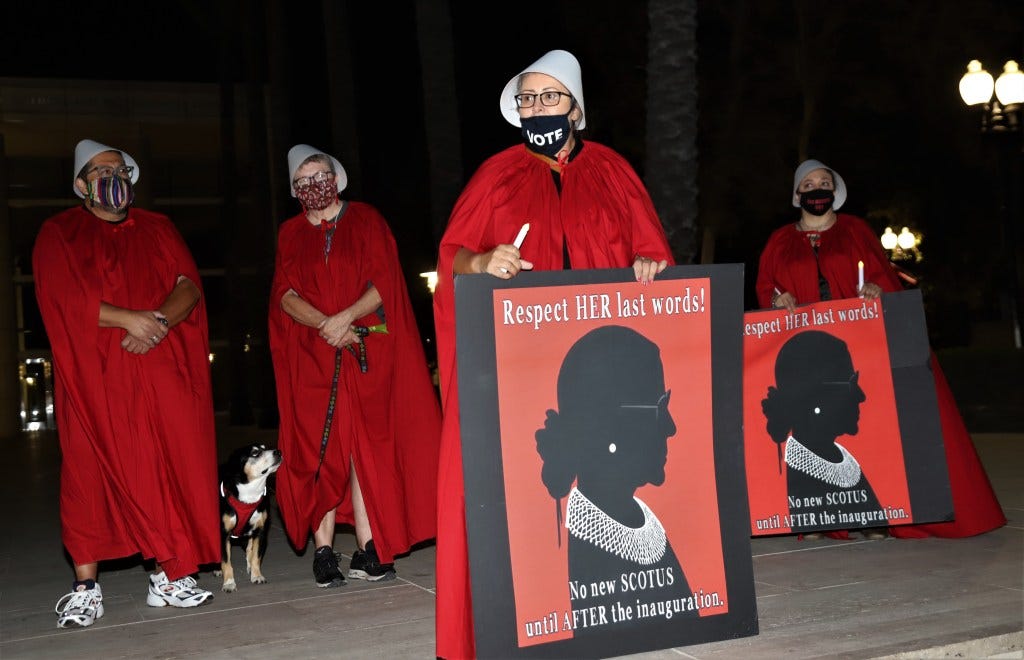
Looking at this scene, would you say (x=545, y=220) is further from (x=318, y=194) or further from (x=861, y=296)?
(x=861, y=296)

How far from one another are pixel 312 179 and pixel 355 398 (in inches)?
51.3

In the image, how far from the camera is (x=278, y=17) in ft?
74.7

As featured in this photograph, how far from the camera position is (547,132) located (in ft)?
16.7

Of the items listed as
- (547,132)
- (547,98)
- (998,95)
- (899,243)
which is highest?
(998,95)

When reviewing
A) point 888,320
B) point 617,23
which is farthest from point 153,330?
point 617,23

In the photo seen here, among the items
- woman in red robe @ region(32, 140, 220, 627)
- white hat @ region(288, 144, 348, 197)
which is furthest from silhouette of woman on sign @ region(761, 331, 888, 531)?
woman in red robe @ region(32, 140, 220, 627)

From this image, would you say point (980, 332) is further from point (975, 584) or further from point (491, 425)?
point (491, 425)

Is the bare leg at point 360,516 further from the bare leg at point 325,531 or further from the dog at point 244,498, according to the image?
the dog at point 244,498

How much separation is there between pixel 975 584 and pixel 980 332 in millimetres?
31241

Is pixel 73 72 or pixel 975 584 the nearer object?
pixel 975 584

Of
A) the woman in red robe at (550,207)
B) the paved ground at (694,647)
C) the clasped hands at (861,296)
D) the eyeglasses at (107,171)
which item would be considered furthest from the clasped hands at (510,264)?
the clasped hands at (861,296)

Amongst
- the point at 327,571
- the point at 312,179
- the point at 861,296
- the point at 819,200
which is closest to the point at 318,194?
the point at 312,179

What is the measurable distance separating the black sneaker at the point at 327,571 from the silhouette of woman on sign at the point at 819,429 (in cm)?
266

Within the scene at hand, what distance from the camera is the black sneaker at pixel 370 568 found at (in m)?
6.93
